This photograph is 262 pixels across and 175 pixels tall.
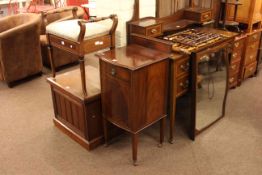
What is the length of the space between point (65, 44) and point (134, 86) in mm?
706

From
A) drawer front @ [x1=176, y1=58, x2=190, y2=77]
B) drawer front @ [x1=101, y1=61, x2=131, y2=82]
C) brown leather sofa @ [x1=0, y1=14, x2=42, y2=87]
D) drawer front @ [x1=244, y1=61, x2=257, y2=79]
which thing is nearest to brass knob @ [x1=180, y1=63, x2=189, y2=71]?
drawer front @ [x1=176, y1=58, x2=190, y2=77]

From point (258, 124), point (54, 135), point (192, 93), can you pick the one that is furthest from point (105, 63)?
point (258, 124)

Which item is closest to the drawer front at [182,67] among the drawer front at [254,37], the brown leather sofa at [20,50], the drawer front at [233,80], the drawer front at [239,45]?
the drawer front at [239,45]

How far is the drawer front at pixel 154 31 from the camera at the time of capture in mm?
2295

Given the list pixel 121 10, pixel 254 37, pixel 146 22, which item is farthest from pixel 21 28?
pixel 254 37

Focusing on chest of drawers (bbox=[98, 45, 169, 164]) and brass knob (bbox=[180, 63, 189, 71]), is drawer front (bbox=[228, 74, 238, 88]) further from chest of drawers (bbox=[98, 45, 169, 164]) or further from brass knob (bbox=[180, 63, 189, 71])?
chest of drawers (bbox=[98, 45, 169, 164])

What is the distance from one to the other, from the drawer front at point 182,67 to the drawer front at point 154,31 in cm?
36

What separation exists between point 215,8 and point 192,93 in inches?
51.2

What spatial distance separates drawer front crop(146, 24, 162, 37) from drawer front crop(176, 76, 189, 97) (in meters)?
0.44

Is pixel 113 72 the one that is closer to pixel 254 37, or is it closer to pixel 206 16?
pixel 206 16

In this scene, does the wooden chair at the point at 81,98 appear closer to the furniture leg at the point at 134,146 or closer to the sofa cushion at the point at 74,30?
the sofa cushion at the point at 74,30

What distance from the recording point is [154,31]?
2.36 m

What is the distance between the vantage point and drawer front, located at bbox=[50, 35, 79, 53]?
2120 mm

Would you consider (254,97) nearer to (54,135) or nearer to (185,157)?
(185,157)
